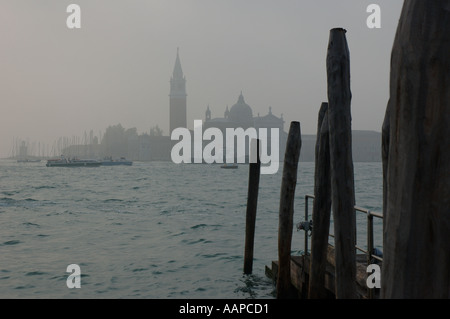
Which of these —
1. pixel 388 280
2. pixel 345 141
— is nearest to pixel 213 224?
pixel 345 141

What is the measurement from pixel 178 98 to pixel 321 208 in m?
187

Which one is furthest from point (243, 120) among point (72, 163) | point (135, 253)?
point (135, 253)

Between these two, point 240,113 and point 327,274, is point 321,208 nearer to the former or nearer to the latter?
point 327,274

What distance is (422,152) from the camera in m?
1.51

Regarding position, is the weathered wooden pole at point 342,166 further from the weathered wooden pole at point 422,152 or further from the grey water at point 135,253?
the grey water at point 135,253

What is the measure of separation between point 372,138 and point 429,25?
176 metres

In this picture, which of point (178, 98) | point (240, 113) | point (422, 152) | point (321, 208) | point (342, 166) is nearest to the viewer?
point (422, 152)

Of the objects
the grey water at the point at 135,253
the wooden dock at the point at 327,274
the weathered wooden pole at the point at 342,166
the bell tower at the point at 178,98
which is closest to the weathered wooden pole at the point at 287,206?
the wooden dock at the point at 327,274

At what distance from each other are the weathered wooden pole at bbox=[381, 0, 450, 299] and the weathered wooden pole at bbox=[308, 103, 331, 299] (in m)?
2.43

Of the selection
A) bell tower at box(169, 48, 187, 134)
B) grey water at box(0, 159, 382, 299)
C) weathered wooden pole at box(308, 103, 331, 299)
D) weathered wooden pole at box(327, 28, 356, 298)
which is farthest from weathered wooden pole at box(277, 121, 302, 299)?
bell tower at box(169, 48, 187, 134)

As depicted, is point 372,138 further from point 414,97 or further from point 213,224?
point 414,97

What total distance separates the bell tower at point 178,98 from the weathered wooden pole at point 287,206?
179m

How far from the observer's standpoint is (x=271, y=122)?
159750mm

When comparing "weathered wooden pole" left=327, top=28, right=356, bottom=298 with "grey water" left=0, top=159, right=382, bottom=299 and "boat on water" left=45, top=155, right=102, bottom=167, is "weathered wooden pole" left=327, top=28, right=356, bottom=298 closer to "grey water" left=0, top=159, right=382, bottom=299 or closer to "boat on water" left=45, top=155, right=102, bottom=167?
"grey water" left=0, top=159, right=382, bottom=299
